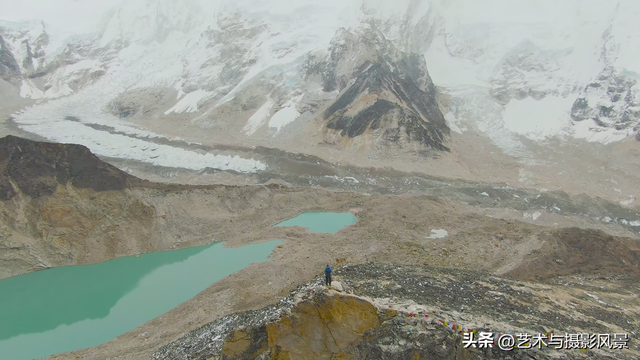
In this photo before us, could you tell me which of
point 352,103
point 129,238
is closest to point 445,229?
point 129,238

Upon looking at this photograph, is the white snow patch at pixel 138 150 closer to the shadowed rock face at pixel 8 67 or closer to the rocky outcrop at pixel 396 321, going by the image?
the shadowed rock face at pixel 8 67

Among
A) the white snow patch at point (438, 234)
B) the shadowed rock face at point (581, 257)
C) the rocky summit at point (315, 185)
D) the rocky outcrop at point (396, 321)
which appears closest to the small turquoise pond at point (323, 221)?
the rocky summit at point (315, 185)

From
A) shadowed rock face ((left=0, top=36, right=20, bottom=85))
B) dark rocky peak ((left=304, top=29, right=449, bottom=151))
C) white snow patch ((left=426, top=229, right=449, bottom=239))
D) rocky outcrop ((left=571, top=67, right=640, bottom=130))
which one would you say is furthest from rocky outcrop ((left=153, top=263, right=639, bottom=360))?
shadowed rock face ((left=0, top=36, right=20, bottom=85))

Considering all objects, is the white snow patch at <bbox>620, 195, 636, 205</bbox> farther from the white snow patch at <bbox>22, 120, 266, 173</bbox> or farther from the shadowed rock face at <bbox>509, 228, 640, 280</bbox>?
the white snow patch at <bbox>22, 120, 266, 173</bbox>

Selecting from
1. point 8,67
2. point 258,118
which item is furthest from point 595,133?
point 8,67

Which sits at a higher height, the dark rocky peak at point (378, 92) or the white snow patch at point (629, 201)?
the dark rocky peak at point (378, 92)

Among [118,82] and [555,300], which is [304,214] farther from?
[118,82]

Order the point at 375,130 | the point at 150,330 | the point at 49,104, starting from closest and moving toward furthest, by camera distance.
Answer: the point at 150,330 < the point at 375,130 < the point at 49,104
